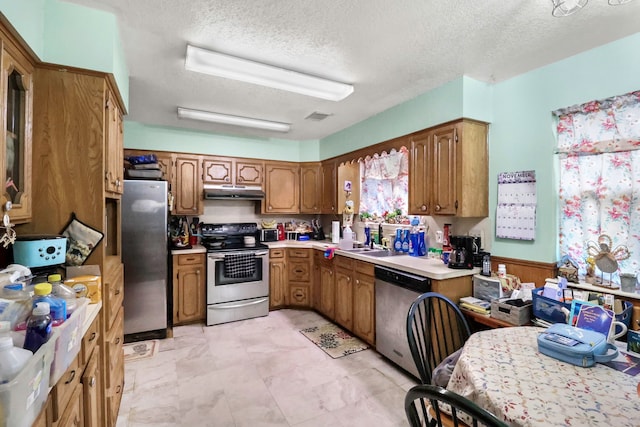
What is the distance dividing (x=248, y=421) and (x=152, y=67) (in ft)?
8.89

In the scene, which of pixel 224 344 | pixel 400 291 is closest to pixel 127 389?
pixel 224 344

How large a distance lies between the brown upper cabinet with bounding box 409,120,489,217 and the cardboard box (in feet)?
2.53

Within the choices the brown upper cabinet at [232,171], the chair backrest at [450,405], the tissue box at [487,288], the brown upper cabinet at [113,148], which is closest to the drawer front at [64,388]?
the brown upper cabinet at [113,148]

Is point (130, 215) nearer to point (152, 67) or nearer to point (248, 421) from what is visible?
point (152, 67)

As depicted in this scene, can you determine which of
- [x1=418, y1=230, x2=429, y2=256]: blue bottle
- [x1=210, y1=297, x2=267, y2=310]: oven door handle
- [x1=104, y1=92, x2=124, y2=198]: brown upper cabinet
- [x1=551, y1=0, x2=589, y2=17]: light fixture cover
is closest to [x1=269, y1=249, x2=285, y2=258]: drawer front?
[x1=210, y1=297, x2=267, y2=310]: oven door handle

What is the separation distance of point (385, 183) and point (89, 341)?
3.28 meters

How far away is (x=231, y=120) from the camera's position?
3.51 m

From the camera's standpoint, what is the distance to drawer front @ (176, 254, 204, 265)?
3596 mm

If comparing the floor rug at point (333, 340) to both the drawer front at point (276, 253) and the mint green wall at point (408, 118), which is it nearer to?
the drawer front at point (276, 253)

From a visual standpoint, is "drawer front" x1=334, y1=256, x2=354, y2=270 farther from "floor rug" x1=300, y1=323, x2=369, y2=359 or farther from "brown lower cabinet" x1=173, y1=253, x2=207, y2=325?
"brown lower cabinet" x1=173, y1=253, x2=207, y2=325

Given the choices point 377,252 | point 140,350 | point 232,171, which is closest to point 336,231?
point 377,252

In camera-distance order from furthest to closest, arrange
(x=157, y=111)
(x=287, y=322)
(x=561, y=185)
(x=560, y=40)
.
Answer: (x=287, y=322)
(x=157, y=111)
(x=561, y=185)
(x=560, y=40)

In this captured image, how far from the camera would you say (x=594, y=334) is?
1364mm

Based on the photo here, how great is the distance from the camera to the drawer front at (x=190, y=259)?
3.60 meters
